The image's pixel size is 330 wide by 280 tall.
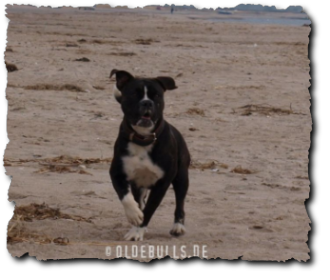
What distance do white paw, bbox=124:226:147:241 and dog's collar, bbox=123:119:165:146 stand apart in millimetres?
673

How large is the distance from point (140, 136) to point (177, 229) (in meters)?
0.91

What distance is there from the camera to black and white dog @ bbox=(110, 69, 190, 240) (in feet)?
20.9

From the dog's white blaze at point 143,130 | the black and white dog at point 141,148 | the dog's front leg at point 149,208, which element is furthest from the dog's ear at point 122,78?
the dog's front leg at point 149,208

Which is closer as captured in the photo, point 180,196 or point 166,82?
point 166,82

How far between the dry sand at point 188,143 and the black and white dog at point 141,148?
326 mm

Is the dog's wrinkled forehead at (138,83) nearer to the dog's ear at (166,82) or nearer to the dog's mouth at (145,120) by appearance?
the dog's ear at (166,82)

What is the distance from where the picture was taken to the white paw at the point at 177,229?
6820 mm

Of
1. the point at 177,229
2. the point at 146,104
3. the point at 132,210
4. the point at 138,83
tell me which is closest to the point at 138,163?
the point at 132,210

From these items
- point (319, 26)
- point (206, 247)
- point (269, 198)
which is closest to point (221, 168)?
point (269, 198)

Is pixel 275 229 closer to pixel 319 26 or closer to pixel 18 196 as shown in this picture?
pixel 18 196

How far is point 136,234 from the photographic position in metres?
6.55

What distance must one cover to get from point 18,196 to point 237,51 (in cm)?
1765

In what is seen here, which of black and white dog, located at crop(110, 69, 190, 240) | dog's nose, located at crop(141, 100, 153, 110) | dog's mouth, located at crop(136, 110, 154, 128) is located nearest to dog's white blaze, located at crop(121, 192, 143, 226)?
black and white dog, located at crop(110, 69, 190, 240)

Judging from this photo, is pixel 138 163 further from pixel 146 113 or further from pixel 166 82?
pixel 166 82
